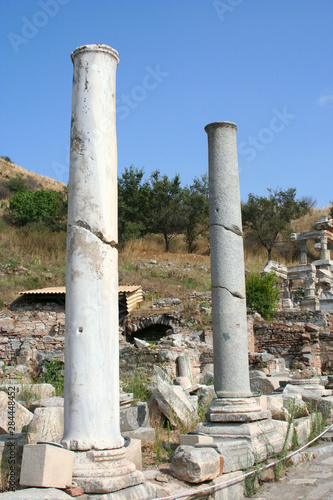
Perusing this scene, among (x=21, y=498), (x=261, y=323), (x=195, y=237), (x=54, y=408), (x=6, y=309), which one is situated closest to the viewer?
(x=21, y=498)


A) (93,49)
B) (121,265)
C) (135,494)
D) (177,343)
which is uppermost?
(121,265)

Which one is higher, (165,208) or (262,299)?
(165,208)

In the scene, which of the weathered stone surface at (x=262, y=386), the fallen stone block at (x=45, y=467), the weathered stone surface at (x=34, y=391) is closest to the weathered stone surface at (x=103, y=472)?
the fallen stone block at (x=45, y=467)

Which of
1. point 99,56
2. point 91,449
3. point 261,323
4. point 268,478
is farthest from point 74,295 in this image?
point 261,323

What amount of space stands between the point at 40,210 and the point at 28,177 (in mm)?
23145

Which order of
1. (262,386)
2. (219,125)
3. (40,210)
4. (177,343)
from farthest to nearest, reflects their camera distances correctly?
(40,210)
(177,343)
(262,386)
(219,125)

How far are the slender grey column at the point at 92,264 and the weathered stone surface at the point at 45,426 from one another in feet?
3.53

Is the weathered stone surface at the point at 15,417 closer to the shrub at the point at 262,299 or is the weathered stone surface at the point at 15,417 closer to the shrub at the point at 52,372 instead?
the shrub at the point at 52,372

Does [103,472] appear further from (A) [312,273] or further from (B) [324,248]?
(B) [324,248]

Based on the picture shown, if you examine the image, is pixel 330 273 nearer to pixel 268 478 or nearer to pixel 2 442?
pixel 268 478

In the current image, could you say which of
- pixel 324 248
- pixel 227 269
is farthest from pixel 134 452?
pixel 324 248

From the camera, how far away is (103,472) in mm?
3838

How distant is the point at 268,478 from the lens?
17.7 feet

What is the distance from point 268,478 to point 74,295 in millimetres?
2994
